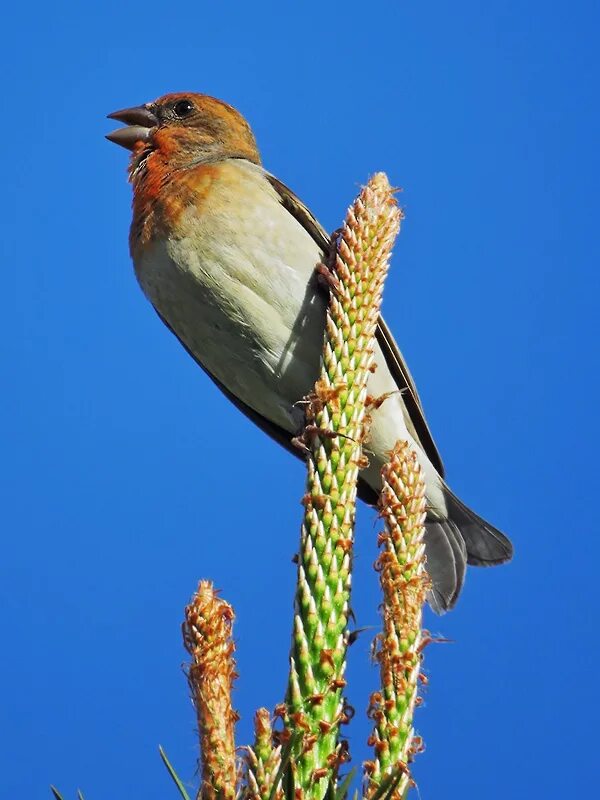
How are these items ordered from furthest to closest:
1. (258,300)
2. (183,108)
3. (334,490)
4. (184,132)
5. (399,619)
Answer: (183,108) < (184,132) < (258,300) < (334,490) < (399,619)

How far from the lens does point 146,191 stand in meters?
4.62

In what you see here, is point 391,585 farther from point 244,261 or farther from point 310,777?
point 244,261

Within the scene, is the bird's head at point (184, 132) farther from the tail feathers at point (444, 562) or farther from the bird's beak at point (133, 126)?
the tail feathers at point (444, 562)

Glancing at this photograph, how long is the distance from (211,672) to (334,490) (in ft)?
2.07

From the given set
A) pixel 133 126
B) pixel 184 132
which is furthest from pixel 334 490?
pixel 133 126

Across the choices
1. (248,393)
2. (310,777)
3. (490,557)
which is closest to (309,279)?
(248,393)

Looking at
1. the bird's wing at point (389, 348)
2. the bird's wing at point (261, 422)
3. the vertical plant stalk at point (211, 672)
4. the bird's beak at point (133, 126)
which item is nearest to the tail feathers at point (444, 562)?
the bird's wing at point (389, 348)

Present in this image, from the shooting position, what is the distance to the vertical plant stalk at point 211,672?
1674 millimetres

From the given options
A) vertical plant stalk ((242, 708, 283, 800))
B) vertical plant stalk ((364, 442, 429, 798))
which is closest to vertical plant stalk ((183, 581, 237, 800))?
vertical plant stalk ((242, 708, 283, 800))

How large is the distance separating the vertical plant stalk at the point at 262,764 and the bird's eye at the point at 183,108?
4260 mm

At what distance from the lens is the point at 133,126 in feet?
17.0

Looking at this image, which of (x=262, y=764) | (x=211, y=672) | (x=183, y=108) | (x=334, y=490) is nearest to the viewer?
(x=262, y=764)

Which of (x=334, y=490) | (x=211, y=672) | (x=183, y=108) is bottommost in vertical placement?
(x=211, y=672)

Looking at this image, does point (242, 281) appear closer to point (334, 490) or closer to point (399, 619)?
point (334, 490)
